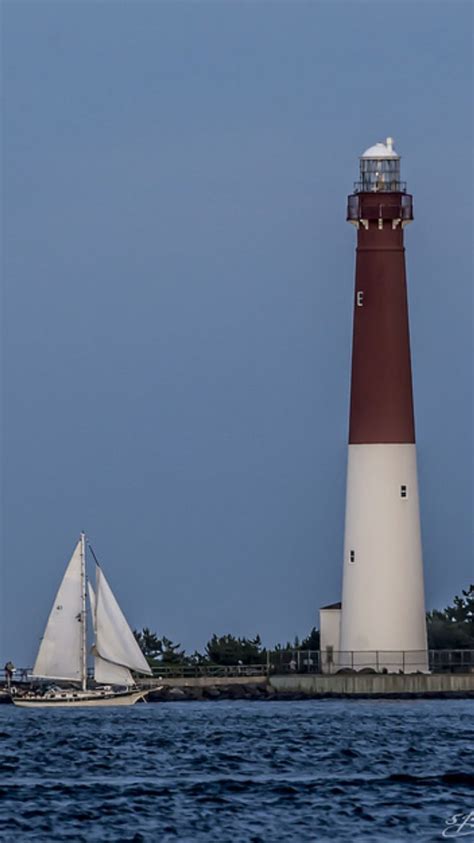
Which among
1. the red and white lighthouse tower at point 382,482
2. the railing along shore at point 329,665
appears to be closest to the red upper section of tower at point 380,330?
the red and white lighthouse tower at point 382,482

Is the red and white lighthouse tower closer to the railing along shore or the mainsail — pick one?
the railing along shore

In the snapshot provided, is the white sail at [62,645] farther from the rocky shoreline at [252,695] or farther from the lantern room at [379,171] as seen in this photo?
the lantern room at [379,171]

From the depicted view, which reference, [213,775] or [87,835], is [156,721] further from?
[87,835]

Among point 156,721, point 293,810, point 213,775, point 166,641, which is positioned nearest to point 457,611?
point 166,641

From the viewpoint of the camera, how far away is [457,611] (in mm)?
68625

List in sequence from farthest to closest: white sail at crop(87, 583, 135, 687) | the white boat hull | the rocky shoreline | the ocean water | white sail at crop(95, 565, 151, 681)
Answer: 1. white sail at crop(95, 565, 151, 681)
2. white sail at crop(87, 583, 135, 687)
3. the white boat hull
4. the rocky shoreline
5. the ocean water

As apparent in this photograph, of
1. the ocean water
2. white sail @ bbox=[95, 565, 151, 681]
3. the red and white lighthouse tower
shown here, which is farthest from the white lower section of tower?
white sail @ bbox=[95, 565, 151, 681]

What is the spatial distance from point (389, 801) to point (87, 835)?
5031 mm

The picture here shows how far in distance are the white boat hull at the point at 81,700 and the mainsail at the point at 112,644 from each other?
64 centimetres

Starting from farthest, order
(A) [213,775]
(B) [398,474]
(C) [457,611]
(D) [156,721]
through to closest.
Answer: (C) [457,611], (B) [398,474], (D) [156,721], (A) [213,775]

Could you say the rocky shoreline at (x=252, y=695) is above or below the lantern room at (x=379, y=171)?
below

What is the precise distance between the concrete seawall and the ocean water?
4.73 feet

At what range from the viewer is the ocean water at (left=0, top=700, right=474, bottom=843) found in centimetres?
3350

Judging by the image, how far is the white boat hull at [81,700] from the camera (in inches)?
2510
